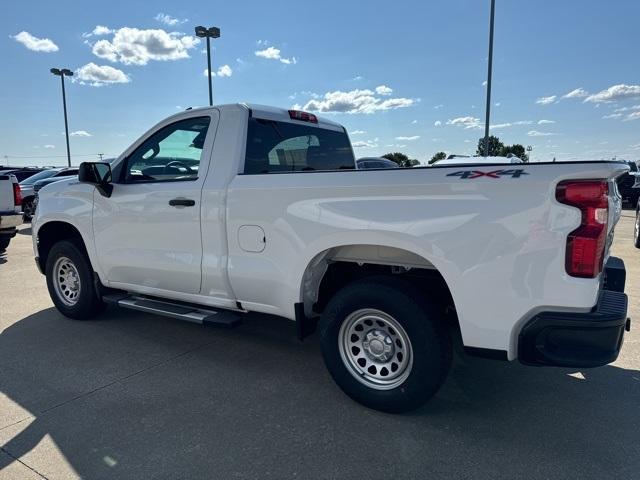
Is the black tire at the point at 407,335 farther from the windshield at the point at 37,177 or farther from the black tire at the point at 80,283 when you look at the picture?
the windshield at the point at 37,177

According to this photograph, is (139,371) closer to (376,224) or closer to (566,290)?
(376,224)

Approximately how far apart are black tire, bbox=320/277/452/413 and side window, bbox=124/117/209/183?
1656 mm

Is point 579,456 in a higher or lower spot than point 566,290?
lower

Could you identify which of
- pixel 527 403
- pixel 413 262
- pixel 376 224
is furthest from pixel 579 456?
pixel 376 224

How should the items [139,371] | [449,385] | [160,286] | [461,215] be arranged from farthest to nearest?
[160,286], [139,371], [449,385], [461,215]

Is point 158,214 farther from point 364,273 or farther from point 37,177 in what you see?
point 37,177

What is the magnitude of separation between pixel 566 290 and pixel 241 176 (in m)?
2.26

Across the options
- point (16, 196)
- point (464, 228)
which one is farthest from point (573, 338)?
point (16, 196)

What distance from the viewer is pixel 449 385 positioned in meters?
3.52

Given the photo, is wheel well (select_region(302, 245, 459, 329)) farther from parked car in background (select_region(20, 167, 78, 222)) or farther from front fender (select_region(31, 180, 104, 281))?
parked car in background (select_region(20, 167, 78, 222))

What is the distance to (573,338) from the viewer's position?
247 centimetres

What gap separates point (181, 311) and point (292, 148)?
1671mm

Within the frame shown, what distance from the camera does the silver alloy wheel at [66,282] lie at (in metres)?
5.09

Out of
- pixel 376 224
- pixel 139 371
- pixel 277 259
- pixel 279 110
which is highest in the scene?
pixel 279 110
